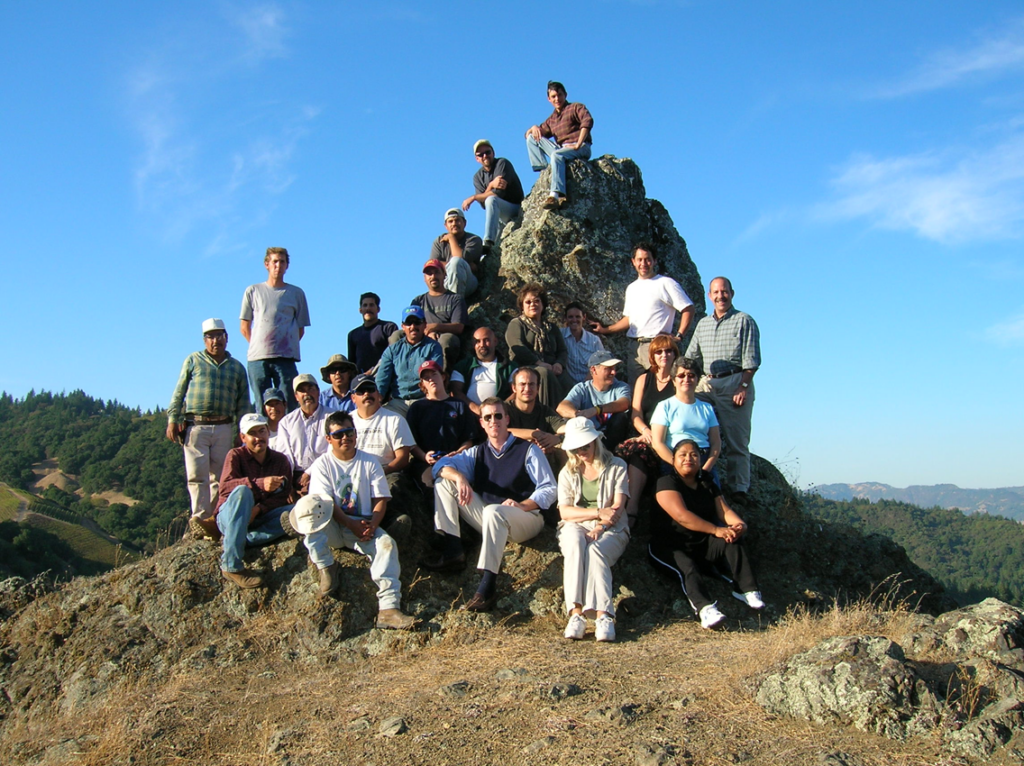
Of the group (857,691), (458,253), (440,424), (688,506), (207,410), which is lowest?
(857,691)

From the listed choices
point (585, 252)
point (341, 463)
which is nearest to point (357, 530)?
point (341, 463)

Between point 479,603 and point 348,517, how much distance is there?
1495mm

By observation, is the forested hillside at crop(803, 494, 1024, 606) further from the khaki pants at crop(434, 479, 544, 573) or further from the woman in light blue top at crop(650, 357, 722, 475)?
the khaki pants at crop(434, 479, 544, 573)

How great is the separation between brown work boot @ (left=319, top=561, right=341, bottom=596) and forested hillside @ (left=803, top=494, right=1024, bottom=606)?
7031 cm

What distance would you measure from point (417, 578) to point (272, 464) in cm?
192

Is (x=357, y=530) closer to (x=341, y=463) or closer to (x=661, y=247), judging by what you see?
(x=341, y=463)

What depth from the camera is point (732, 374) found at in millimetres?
9547

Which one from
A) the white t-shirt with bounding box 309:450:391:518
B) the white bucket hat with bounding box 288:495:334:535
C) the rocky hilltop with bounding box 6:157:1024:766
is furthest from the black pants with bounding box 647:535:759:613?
the white bucket hat with bounding box 288:495:334:535

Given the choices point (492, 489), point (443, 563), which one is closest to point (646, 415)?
point (492, 489)

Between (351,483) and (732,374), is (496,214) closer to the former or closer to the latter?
(732,374)

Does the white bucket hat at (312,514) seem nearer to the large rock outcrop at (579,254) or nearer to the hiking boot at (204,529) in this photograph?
the hiking boot at (204,529)

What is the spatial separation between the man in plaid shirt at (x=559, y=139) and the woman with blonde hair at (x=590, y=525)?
672cm

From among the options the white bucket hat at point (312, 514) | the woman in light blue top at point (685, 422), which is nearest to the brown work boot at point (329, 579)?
the white bucket hat at point (312, 514)

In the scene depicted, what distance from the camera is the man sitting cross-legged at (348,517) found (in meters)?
7.24
